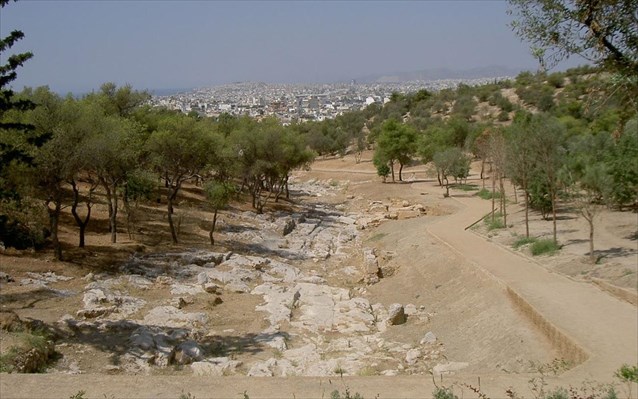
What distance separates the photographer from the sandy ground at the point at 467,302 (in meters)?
9.96

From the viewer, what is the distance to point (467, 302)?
795 inches

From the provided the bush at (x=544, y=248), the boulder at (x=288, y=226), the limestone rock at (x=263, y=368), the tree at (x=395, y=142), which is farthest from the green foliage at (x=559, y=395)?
the tree at (x=395, y=142)

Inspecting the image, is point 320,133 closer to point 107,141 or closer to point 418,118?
point 418,118

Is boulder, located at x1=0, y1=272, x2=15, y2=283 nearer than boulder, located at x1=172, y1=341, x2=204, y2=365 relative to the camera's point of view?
No

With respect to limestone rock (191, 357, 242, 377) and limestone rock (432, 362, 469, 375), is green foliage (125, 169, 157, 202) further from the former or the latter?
limestone rock (432, 362, 469, 375)

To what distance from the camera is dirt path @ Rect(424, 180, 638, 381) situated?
12023 mm

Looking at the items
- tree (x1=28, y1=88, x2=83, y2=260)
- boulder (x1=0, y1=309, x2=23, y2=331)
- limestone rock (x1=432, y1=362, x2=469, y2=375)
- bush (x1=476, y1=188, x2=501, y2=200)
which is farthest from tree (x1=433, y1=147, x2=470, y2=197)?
boulder (x1=0, y1=309, x2=23, y2=331)

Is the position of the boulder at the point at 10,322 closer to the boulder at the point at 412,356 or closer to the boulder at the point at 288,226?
the boulder at the point at 412,356

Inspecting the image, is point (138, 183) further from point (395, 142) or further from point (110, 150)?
point (395, 142)

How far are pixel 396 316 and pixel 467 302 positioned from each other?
8.82ft

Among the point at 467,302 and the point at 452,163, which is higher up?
the point at 452,163

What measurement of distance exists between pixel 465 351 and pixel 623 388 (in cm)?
649

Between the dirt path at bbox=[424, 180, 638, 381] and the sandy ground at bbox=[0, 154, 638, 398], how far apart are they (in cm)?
4

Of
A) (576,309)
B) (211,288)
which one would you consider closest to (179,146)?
(211,288)
